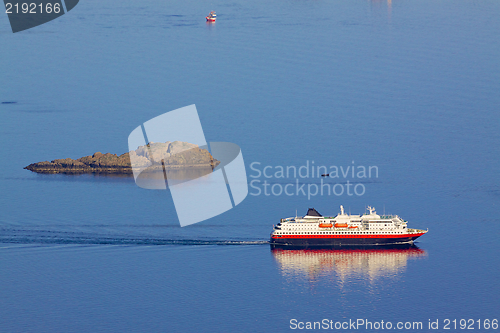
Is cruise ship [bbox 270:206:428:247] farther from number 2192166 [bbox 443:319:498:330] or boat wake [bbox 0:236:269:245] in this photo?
number 2192166 [bbox 443:319:498:330]

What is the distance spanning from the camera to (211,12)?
520ft

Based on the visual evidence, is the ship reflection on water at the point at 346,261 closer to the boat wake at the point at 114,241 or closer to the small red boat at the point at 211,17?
the boat wake at the point at 114,241

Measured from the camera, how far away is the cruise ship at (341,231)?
6975 cm

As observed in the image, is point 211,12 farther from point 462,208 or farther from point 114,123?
point 462,208

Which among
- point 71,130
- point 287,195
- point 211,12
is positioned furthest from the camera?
point 211,12

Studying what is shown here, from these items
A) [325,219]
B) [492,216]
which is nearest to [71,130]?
[325,219]

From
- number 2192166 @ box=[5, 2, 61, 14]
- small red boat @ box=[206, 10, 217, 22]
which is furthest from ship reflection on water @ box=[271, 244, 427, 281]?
number 2192166 @ box=[5, 2, 61, 14]

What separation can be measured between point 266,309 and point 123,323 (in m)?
10.4

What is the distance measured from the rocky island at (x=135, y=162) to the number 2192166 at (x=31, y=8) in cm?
7931

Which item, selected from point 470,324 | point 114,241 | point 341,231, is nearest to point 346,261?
point 341,231

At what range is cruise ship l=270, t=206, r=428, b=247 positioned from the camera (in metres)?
69.8

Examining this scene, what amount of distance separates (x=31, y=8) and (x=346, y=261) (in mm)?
124638

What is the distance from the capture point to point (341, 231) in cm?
7006

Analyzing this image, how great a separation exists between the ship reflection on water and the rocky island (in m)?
30.3
